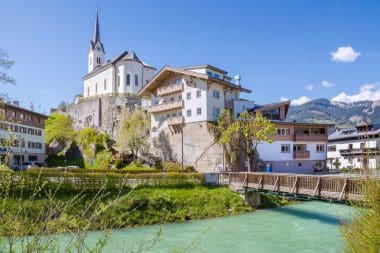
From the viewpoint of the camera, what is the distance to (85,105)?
67.8 m

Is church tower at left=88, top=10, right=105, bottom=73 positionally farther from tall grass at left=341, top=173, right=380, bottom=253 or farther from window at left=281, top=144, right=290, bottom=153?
tall grass at left=341, top=173, right=380, bottom=253

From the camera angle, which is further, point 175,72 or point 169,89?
point 169,89

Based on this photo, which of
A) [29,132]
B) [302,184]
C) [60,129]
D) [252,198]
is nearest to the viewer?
[302,184]

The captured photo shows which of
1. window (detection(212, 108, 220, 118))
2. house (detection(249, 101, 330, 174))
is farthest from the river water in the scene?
window (detection(212, 108, 220, 118))

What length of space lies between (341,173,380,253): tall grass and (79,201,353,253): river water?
765cm

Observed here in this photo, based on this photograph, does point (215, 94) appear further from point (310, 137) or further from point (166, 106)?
point (310, 137)

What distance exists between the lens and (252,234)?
20.8 m

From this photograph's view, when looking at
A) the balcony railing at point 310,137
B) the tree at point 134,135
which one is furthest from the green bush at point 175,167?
the balcony railing at point 310,137

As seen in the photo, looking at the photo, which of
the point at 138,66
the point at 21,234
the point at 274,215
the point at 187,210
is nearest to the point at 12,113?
the point at 138,66

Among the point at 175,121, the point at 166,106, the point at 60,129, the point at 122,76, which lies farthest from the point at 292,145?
the point at 60,129

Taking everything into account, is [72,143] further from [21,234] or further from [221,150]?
[21,234]

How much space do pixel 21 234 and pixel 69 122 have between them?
220ft

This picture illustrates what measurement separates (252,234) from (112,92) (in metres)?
50.9

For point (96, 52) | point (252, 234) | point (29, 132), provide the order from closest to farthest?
point (252, 234)
point (29, 132)
point (96, 52)
